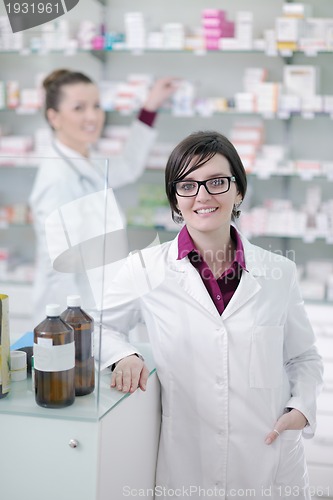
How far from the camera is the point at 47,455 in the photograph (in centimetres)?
143

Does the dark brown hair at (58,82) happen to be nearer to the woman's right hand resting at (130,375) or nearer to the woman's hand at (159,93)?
the woman's hand at (159,93)

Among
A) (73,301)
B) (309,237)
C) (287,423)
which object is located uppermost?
(73,301)

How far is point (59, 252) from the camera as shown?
165 centimetres

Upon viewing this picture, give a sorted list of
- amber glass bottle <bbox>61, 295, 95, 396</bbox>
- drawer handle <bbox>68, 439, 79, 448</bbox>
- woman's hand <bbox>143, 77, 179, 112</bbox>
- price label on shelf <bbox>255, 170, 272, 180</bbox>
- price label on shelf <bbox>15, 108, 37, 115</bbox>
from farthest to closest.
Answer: price label on shelf <bbox>15, 108, 37, 115</bbox>
woman's hand <bbox>143, 77, 179, 112</bbox>
price label on shelf <bbox>255, 170, 272, 180</bbox>
amber glass bottle <bbox>61, 295, 95, 396</bbox>
drawer handle <bbox>68, 439, 79, 448</bbox>

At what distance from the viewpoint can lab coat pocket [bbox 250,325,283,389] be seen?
6.01ft

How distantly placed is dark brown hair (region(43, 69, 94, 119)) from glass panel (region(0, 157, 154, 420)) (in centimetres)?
231

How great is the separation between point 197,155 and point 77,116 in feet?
8.34

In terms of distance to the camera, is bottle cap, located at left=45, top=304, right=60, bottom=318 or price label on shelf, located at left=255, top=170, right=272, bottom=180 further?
price label on shelf, located at left=255, top=170, right=272, bottom=180

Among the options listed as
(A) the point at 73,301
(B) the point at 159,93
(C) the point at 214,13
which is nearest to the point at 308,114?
(C) the point at 214,13

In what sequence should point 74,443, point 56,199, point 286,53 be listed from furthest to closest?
point 286,53 < point 56,199 < point 74,443

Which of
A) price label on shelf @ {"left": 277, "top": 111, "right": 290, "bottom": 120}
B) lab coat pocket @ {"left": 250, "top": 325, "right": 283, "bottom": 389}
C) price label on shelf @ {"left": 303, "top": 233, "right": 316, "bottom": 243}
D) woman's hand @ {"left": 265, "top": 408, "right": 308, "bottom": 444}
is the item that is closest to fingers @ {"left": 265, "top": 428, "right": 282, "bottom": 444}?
woman's hand @ {"left": 265, "top": 408, "right": 308, "bottom": 444}

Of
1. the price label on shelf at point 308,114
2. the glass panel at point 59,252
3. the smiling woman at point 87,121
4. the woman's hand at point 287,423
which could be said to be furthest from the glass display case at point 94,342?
the price label on shelf at point 308,114

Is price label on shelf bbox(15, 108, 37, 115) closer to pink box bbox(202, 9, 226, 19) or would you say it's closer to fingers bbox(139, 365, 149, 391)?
pink box bbox(202, 9, 226, 19)

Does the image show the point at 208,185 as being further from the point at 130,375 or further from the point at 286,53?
the point at 286,53
